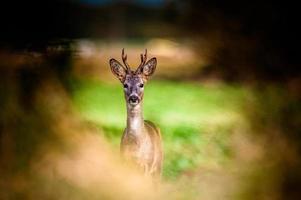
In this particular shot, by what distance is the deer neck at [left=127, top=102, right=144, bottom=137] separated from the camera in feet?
6.17

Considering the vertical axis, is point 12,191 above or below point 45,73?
below

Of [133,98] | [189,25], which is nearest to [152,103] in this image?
[133,98]

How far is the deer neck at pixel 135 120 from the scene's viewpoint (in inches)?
74.0

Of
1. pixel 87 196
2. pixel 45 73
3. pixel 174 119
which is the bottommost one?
pixel 87 196

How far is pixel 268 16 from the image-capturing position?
1.83 m

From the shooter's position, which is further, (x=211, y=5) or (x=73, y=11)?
(x=73, y=11)

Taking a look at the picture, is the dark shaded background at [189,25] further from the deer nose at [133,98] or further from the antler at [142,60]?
the deer nose at [133,98]

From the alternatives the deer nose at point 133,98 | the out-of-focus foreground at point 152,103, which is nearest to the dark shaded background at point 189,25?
the out-of-focus foreground at point 152,103

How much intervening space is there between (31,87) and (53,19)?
7.8 inches

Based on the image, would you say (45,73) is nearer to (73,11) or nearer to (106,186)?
(73,11)

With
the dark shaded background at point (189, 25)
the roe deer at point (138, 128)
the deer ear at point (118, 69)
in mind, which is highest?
the dark shaded background at point (189, 25)

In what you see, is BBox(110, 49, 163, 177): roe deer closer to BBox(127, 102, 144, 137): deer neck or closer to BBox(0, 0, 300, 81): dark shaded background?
BBox(127, 102, 144, 137): deer neck

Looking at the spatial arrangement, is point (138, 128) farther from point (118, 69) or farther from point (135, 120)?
point (118, 69)

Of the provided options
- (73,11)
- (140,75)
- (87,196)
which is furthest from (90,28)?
(87,196)
